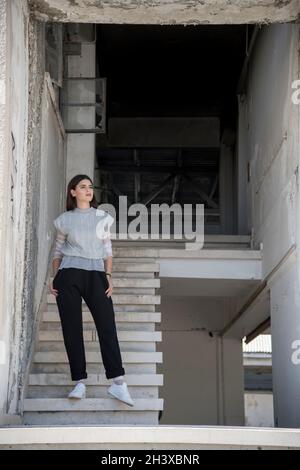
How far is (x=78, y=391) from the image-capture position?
5.20 m

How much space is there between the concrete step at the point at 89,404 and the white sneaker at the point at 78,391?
4.1 inches

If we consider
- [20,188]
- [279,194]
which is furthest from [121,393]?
[279,194]

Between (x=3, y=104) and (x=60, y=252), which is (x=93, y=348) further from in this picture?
(x=3, y=104)

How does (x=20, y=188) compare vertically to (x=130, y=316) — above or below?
above

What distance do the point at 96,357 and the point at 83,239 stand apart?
1164 mm

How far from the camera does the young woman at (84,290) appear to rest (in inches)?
201

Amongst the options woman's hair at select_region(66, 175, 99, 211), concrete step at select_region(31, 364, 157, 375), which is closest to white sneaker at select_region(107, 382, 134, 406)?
concrete step at select_region(31, 364, 157, 375)

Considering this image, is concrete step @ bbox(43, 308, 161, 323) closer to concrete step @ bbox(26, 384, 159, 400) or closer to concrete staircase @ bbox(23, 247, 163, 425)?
concrete staircase @ bbox(23, 247, 163, 425)

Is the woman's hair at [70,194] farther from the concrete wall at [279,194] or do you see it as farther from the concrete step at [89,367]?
the concrete wall at [279,194]

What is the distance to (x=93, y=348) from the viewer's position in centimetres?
618

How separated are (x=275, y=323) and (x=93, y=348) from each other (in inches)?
69.3

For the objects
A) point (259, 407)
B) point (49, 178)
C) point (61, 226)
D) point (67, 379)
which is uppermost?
point (49, 178)

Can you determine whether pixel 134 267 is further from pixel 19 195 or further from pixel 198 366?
pixel 198 366

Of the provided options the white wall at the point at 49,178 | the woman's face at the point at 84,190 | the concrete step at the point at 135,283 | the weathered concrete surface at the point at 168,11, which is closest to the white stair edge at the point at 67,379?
the white wall at the point at 49,178
